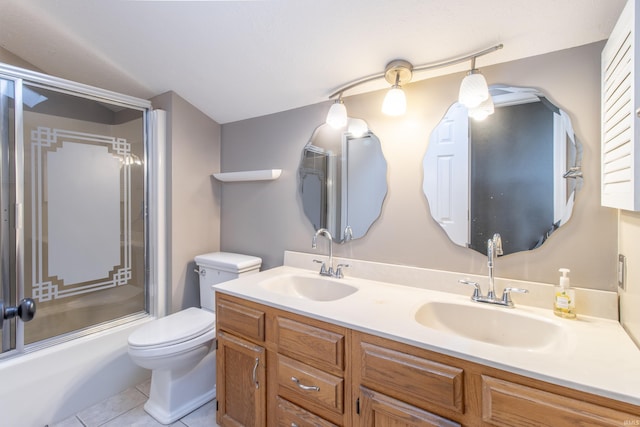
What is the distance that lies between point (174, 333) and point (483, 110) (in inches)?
77.4

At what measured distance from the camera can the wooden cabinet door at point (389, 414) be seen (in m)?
0.95

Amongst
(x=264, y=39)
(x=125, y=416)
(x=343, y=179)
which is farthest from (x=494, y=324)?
(x=125, y=416)

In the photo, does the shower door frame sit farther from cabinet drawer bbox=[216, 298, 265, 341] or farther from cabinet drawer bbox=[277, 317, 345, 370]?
cabinet drawer bbox=[277, 317, 345, 370]

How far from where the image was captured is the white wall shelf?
206cm

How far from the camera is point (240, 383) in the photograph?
147 cm

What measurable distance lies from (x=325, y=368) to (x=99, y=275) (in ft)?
5.81

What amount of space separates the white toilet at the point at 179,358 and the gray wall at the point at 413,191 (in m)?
0.46

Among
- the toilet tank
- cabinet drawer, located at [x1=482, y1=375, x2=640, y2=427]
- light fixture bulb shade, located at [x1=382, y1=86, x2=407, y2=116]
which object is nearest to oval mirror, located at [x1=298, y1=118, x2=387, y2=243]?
light fixture bulb shade, located at [x1=382, y1=86, x2=407, y2=116]

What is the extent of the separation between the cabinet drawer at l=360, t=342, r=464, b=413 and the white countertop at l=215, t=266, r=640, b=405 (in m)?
0.06

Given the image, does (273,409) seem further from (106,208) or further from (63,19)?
(63,19)

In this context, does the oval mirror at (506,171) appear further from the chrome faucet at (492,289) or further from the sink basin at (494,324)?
the sink basin at (494,324)

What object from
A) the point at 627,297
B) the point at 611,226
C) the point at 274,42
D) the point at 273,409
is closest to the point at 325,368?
Result: the point at 273,409

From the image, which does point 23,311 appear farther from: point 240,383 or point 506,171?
point 506,171

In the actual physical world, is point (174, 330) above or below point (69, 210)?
below
